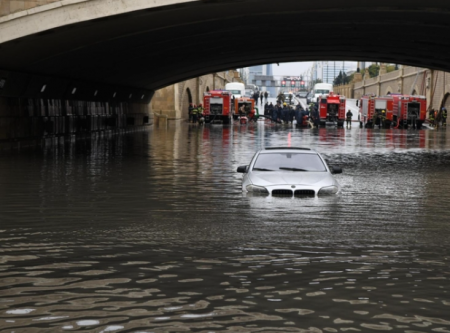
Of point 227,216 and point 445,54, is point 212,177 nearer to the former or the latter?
point 227,216

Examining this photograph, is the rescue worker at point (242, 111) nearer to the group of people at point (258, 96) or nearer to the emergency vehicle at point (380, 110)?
the emergency vehicle at point (380, 110)

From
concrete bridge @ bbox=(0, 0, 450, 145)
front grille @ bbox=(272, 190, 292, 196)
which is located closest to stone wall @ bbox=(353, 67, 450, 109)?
concrete bridge @ bbox=(0, 0, 450, 145)

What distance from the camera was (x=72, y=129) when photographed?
43.0 metres

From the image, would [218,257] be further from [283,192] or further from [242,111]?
[242,111]

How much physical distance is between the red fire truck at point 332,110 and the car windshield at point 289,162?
57626 millimetres

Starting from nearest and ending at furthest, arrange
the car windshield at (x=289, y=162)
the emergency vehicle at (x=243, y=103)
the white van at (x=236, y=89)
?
1. the car windshield at (x=289, y=162)
2. the emergency vehicle at (x=243, y=103)
3. the white van at (x=236, y=89)

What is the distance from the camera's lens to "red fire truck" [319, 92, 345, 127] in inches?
2936

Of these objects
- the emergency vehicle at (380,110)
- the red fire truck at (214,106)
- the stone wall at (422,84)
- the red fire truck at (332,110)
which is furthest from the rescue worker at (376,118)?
the red fire truck at (214,106)

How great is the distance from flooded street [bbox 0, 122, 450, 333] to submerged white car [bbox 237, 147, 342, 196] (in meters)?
0.25

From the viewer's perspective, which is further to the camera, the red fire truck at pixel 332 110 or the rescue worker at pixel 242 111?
the rescue worker at pixel 242 111

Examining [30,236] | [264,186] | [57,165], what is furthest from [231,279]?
[57,165]

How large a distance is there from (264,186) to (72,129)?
28510mm

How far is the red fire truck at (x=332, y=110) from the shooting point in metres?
74.6

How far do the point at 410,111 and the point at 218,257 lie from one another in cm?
6330
